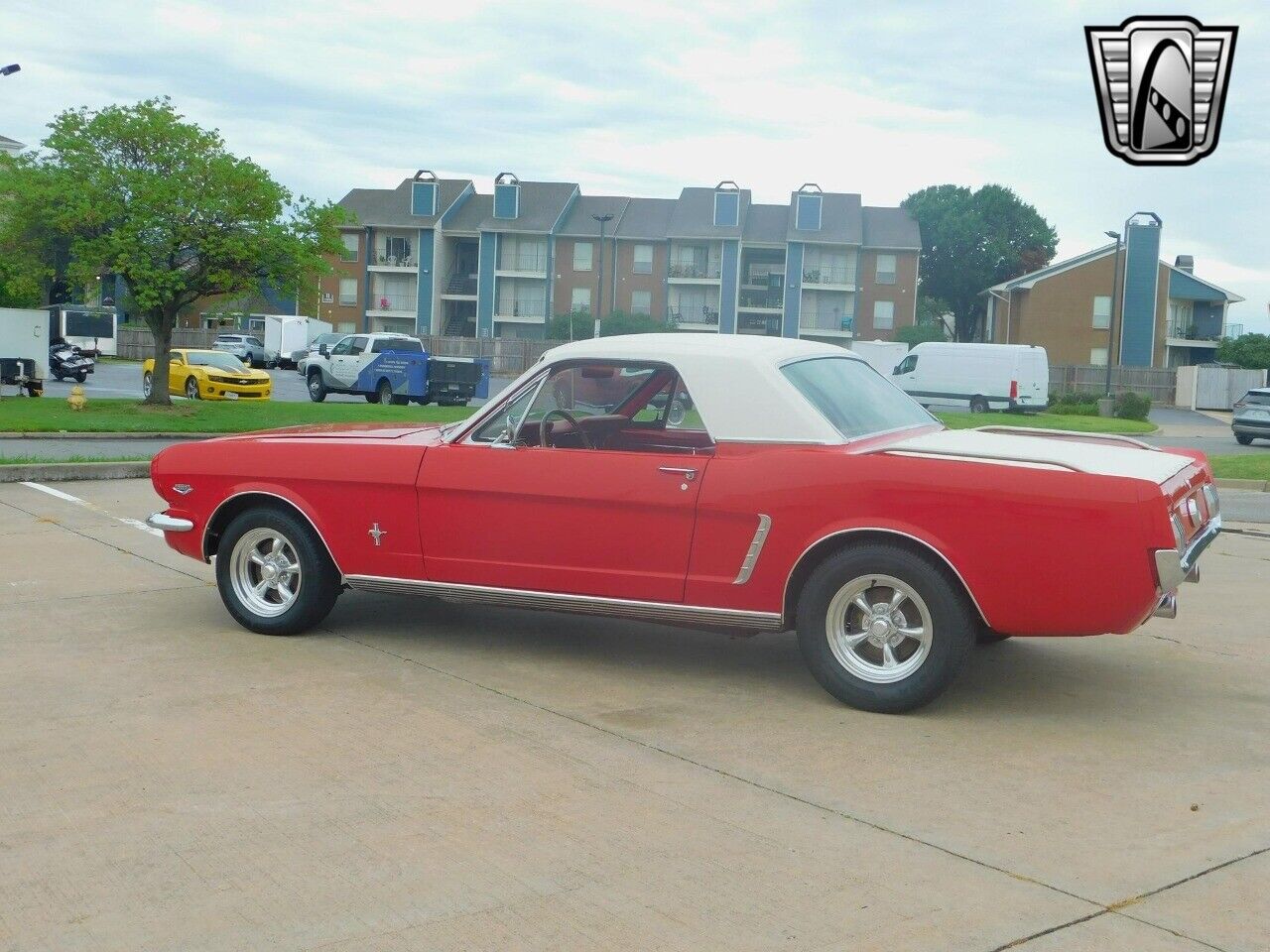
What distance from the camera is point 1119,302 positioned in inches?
2621

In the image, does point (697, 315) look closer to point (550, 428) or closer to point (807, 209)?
point (807, 209)

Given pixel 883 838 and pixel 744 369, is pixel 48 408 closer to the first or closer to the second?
pixel 744 369

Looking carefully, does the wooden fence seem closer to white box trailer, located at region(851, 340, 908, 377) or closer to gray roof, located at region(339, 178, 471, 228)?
white box trailer, located at region(851, 340, 908, 377)

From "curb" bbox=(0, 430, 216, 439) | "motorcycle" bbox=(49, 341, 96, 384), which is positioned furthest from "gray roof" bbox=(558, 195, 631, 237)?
"curb" bbox=(0, 430, 216, 439)

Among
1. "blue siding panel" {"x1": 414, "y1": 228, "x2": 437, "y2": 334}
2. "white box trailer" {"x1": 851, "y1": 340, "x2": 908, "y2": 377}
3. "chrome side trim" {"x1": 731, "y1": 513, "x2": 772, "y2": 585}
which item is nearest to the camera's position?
"chrome side trim" {"x1": 731, "y1": 513, "x2": 772, "y2": 585}

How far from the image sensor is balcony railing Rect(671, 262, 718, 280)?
70625 mm

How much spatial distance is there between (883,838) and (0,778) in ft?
9.63

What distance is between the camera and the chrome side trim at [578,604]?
5973 mm

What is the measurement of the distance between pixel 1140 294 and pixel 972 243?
21.9 meters

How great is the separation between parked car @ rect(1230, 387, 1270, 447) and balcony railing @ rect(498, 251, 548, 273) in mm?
43763

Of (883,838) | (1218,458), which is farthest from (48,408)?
(883,838)

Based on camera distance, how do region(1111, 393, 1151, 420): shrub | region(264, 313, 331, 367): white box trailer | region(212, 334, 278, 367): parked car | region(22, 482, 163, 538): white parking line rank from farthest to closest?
region(264, 313, 331, 367): white box trailer < region(212, 334, 278, 367): parked car < region(1111, 393, 1151, 420): shrub < region(22, 482, 163, 538): white parking line

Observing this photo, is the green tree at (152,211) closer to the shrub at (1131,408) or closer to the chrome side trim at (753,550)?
the chrome side trim at (753,550)

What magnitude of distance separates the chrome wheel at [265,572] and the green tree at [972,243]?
85254 mm
